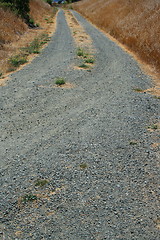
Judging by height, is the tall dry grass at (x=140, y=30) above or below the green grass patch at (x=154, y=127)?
above

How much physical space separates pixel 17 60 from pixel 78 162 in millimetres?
9123

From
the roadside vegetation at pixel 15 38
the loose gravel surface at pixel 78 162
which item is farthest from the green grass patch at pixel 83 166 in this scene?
the roadside vegetation at pixel 15 38

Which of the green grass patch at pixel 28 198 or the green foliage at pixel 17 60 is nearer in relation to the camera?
the green grass patch at pixel 28 198

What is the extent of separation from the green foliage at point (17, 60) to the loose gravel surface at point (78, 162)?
111 inches

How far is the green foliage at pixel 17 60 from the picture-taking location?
12.5m

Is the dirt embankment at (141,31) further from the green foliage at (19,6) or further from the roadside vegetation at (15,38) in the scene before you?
the green foliage at (19,6)

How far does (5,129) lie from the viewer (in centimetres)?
657

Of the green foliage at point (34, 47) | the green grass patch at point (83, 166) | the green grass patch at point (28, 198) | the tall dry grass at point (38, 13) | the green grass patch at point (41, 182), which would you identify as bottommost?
the green grass patch at point (28, 198)

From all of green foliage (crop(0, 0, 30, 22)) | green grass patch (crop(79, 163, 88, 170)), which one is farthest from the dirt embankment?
green grass patch (crop(79, 163, 88, 170))

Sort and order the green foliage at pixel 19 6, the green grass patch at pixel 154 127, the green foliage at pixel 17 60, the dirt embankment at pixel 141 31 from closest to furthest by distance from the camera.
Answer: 1. the green grass patch at pixel 154 127
2. the green foliage at pixel 17 60
3. the dirt embankment at pixel 141 31
4. the green foliage at pixel 19 6

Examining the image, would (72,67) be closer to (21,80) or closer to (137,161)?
(21,80)

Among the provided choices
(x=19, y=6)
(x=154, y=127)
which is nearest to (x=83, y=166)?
(x=154, y=127)

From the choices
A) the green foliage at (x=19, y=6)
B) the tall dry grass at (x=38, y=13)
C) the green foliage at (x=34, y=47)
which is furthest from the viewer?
the tall dry grass at (x=38, y=13)

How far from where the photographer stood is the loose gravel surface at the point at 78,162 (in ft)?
12.8
